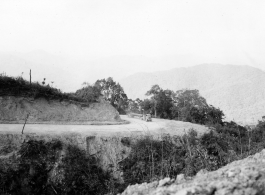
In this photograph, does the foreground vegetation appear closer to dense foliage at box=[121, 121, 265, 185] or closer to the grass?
dense foliage at box=[121, 121, 265, 185]

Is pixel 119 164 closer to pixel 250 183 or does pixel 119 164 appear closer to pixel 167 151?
pixel 167 151

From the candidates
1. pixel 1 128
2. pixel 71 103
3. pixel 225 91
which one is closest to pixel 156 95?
pixel 71 103

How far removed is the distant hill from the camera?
73188mm

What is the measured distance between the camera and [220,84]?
9581 cm

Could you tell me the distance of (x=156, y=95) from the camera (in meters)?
37.2

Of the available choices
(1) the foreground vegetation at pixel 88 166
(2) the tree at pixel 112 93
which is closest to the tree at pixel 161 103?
(2) the tree at pixel 112 93

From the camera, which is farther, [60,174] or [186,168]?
[186,168]

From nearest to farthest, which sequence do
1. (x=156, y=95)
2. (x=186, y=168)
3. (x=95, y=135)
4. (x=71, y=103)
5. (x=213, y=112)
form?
(x=186, y=168) < (x=95, y=135) < (x=71, y=103) < (x=213, y=112) < (x=156, y=95)

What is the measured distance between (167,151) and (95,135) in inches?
194

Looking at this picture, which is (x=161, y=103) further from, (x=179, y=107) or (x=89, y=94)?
(x=89, y=94)

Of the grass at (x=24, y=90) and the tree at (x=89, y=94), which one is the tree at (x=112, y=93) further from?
the grass at (x=24, y=90)

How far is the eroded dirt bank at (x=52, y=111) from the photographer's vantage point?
17.6m

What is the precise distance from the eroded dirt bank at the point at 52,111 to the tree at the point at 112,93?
13.7 m

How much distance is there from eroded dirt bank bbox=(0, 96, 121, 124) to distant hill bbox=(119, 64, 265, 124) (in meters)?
48.8
